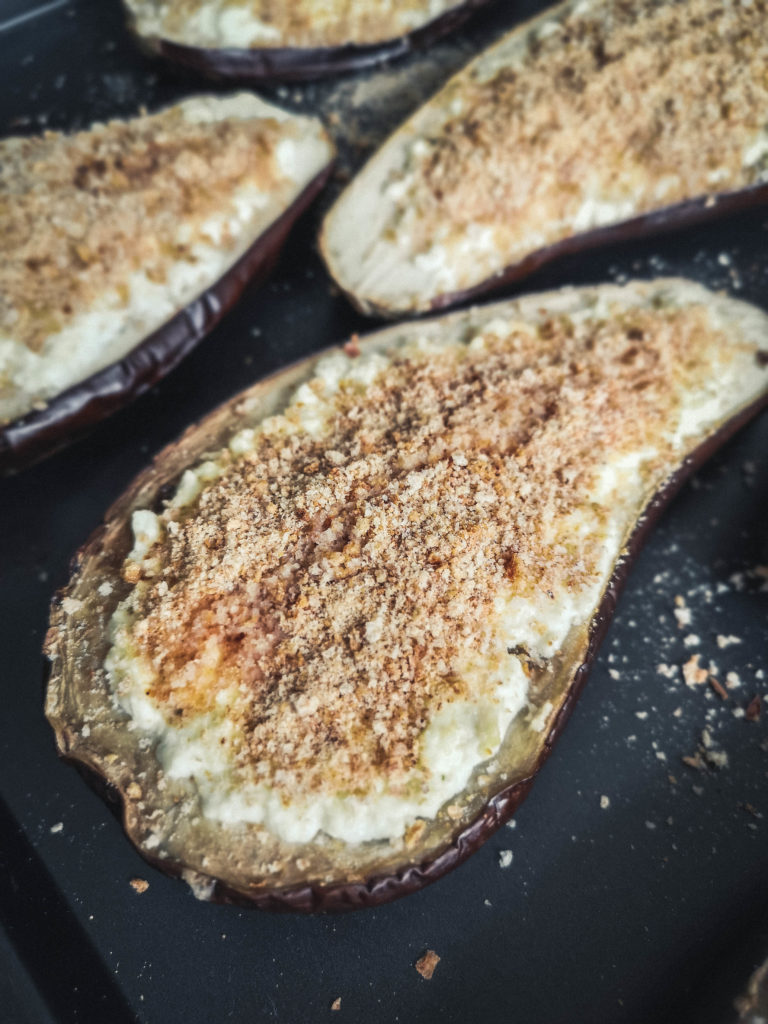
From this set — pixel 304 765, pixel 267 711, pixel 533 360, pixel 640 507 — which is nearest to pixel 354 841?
pixel 304 765

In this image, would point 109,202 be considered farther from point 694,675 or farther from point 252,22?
point 694,675

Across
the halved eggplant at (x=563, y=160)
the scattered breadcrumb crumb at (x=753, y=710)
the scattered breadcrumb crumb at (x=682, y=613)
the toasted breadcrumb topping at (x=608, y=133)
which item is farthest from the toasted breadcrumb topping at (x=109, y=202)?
the scattered breadcrumb crumb at (x=753, y=710)

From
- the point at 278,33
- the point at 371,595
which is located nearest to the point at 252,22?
the point at 278,33

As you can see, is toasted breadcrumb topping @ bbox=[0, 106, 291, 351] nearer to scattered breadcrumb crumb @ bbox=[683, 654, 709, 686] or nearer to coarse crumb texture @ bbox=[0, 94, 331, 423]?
coarse crumb texture @ bbox=[0, 94, 331, 423]

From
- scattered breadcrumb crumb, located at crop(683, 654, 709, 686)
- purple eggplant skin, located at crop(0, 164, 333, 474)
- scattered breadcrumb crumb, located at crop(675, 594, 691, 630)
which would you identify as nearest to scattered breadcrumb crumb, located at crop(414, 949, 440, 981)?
scattered breadcrumb crumb, located at crop(683, 654, 709, 686)

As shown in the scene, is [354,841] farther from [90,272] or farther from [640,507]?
[90,272]
